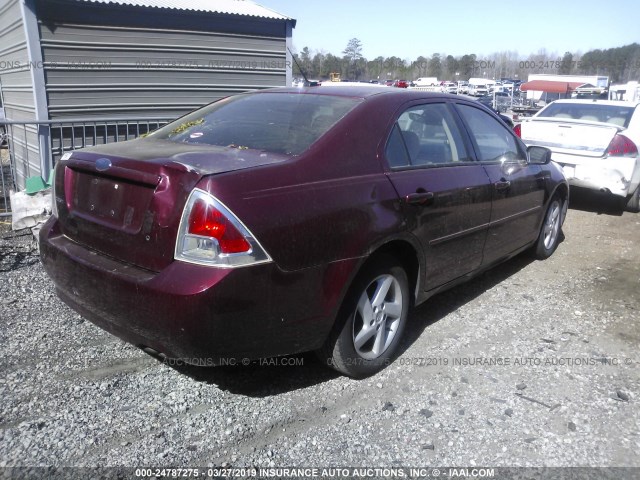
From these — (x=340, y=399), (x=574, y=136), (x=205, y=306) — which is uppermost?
(x=574, y=136)

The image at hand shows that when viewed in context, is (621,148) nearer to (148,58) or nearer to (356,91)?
(356,91)

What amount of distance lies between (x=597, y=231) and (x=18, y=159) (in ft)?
26.3

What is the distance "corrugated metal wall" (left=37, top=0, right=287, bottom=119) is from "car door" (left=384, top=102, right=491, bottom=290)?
5186mm

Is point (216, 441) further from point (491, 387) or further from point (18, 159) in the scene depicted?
point (18, 159)

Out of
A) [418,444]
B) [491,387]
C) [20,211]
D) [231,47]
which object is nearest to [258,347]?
[418,444]

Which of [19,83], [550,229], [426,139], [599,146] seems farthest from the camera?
[19,83]

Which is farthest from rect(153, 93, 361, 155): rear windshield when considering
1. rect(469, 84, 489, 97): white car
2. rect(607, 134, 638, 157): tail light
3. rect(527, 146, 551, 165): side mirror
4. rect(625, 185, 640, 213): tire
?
rect(469, 84, 489, 97): white car

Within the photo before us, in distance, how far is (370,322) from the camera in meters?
3.22

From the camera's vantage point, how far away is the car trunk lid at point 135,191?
2.46 m

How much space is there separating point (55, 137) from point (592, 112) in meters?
7.69

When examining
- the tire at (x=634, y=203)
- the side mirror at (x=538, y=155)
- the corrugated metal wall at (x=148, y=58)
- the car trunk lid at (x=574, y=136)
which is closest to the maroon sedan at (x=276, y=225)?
the side mirror at (x=538, y=155)

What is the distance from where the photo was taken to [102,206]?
277cm

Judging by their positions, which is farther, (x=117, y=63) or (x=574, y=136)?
(x=574, y=136)

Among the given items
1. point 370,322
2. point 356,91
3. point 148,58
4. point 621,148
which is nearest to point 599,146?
point 621,148
